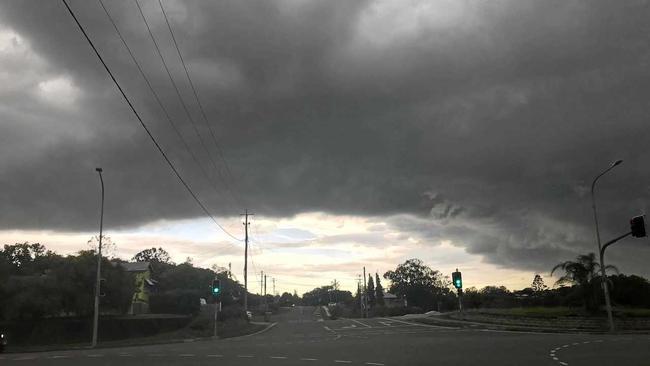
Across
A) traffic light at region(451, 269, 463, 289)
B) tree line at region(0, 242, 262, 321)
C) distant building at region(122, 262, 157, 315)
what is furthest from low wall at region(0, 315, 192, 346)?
traffic light at region(451, 269, 463, 289)

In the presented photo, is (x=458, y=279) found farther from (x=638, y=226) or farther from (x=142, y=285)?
(x=142, y=285)

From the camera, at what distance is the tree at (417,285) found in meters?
170

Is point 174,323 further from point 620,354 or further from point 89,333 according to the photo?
point 620,354

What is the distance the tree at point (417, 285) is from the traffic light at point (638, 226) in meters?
137

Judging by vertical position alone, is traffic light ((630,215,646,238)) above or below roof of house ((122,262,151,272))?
below

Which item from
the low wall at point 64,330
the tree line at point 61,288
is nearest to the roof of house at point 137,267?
the tree line at point 61,288

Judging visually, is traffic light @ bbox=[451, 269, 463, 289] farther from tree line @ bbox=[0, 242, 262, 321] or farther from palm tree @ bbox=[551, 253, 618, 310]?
tree line @ bbox=[0, 242, 262, 321]

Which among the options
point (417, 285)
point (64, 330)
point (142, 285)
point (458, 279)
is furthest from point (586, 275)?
point (417, 285)

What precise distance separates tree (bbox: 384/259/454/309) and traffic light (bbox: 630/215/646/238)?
137m

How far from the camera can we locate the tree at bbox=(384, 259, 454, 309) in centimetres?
17041

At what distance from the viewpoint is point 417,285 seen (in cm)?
17788

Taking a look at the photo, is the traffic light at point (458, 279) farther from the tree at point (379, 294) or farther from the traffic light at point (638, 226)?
the tree at point (379, 294)

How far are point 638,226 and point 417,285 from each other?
150462 mm

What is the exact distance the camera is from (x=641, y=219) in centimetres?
3083
